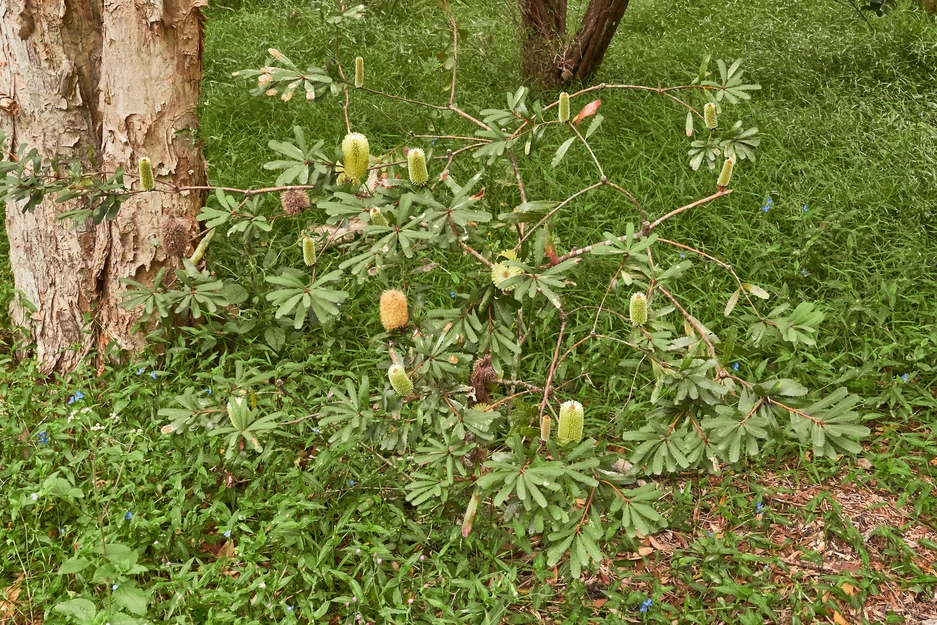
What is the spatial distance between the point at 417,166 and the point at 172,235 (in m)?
1.33

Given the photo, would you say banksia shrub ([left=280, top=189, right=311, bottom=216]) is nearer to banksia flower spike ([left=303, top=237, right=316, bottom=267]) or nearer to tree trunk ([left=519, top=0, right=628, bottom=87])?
banksia flower spike ([left=303, top=237, right=316, bottom=267])

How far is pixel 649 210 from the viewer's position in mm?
3680

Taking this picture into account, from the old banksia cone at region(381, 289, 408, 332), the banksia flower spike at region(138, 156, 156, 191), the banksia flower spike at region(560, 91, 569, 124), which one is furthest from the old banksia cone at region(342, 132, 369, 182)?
the banksia flower spike at region(138, 156, 156, 191)

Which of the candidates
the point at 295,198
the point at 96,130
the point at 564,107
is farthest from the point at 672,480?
the point at 96,130

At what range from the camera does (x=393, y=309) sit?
1.82m

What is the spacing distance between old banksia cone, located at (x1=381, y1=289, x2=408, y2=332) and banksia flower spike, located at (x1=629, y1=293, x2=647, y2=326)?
20.9 inches

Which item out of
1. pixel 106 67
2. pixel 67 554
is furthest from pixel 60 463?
pixel 106 67

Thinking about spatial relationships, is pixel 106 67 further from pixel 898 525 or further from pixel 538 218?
pixel 898 525

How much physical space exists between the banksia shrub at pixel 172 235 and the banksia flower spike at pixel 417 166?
1297 mm

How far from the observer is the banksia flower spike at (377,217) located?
1.71 m

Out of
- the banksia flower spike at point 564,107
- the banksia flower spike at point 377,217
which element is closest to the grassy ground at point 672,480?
the banksia flower spike at point 377,217

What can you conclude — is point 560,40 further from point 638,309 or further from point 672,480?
point 638,309

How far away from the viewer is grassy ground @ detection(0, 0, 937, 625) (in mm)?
2158

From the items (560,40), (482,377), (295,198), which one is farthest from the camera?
(560,40)
